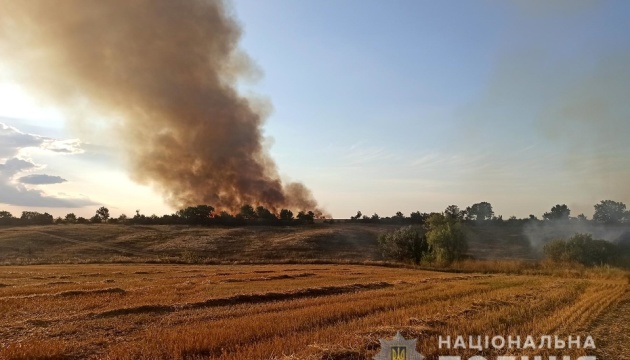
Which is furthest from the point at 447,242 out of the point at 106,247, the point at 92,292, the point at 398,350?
the point at 106,247

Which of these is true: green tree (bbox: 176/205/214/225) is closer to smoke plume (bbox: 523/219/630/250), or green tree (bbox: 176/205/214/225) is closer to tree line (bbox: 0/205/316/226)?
tree line (bbox: 0/205/316/226)

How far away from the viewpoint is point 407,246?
2490 inches

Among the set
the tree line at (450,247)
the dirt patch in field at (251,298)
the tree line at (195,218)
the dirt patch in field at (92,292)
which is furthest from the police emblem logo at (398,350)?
the tree line at (195,218)

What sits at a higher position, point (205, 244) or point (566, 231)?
point (566, 231)

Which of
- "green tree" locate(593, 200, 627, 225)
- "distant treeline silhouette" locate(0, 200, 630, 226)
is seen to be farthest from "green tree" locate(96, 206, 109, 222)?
"green tree" locate(593, 200, 627, 225)

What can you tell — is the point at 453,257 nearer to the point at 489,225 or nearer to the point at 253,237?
the point at 253,237

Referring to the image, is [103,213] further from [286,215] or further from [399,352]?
[399,352]

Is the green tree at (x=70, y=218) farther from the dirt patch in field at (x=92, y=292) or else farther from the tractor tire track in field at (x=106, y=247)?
the dirt patch in field at (x=92, y=292)

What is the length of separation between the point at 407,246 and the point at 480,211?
83534mm

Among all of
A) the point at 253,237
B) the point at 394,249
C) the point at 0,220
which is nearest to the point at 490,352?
the point at 394,249

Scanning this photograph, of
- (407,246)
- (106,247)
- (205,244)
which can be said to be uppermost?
(407,246)

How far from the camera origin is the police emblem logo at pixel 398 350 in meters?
9.38

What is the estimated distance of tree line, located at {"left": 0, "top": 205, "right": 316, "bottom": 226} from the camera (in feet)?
325

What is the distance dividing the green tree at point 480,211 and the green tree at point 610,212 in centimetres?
3085
